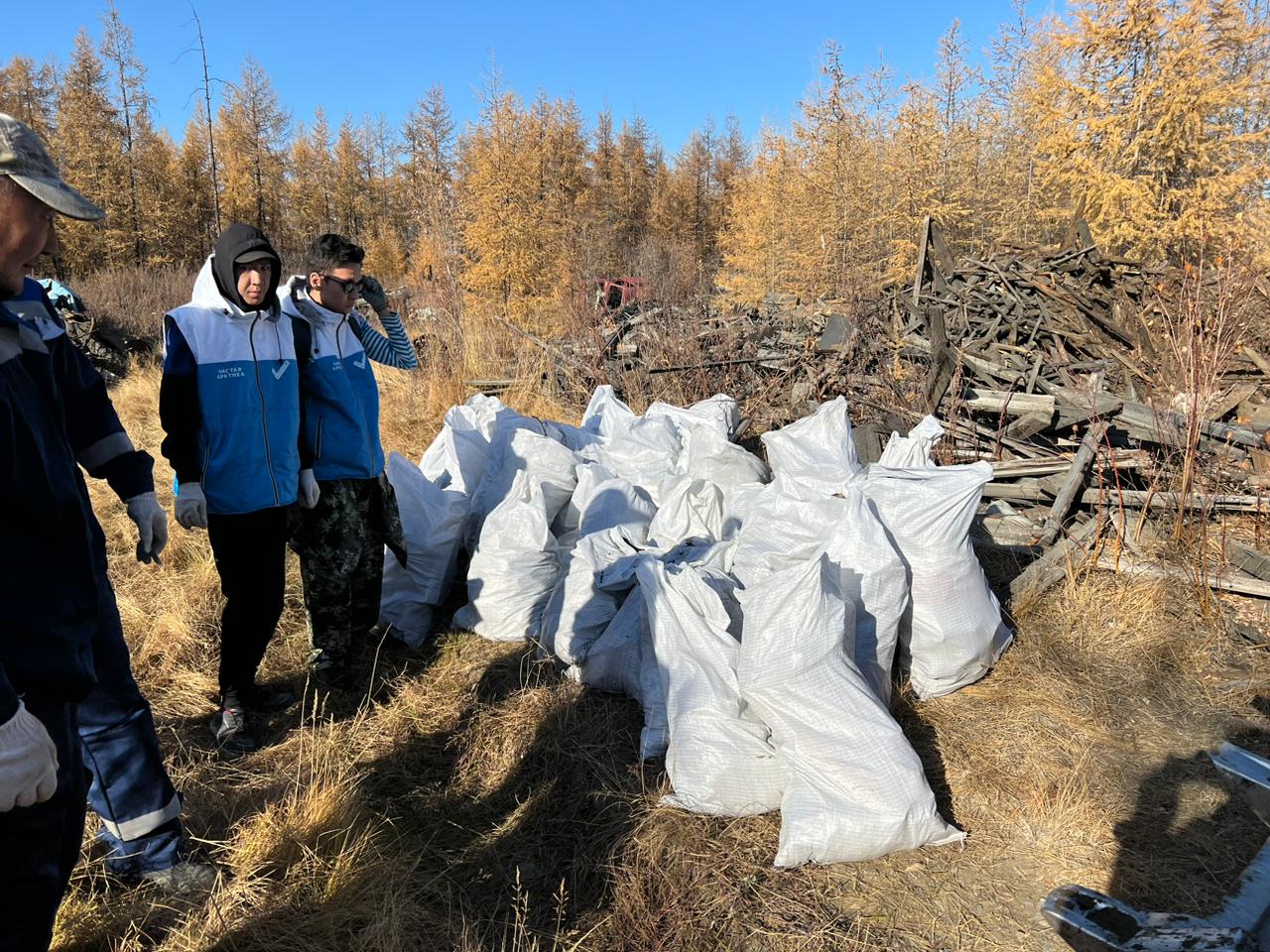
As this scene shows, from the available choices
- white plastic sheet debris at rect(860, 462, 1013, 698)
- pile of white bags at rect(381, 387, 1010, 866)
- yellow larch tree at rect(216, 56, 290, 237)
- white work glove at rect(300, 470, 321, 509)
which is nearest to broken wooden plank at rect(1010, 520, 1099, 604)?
pile of white bags at rect(381, 387, 1010, 866)

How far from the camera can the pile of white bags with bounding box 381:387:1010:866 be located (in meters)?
1.99

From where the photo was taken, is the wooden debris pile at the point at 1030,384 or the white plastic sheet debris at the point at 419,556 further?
the wooden debris pile at the point at 1030,384

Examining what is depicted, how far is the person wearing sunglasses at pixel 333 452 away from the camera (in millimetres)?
2629

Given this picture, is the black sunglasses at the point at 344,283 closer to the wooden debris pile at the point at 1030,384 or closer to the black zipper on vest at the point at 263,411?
the black zipper on vest at the point at 263,411

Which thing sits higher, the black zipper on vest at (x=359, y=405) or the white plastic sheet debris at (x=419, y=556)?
the black zipper on vest at (x=359, y=405)

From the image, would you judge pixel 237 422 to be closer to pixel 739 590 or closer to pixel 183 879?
pixel 183 879

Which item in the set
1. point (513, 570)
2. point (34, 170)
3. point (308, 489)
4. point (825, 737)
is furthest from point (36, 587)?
point (513, 570)

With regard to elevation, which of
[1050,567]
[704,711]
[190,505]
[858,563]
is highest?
[190,505]

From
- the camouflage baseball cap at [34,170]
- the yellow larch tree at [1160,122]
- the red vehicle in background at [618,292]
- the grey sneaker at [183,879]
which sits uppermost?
the yellow larch tree at [1160,122]

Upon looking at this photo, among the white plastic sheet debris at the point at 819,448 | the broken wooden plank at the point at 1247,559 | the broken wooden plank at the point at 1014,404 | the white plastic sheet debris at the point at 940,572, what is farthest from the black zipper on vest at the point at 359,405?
the broken wooden plank at the point at 1247,559

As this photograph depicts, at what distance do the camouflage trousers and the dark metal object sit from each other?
8.02ft

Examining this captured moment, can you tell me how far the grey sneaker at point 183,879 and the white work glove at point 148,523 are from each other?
76 cm

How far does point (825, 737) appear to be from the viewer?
1979 millimetres

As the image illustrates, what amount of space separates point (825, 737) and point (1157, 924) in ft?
3.23
